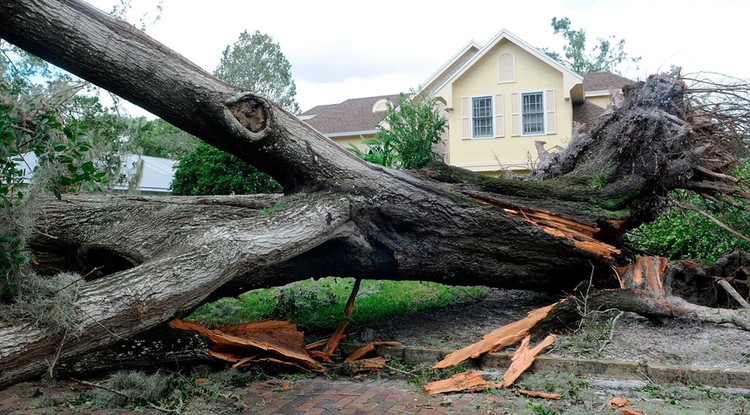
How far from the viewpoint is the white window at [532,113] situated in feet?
69.3

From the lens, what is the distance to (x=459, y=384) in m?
4.70

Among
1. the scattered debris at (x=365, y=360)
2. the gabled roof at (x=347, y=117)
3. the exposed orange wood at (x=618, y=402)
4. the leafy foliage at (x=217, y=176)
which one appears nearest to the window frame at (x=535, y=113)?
the gabled roof at (x=347, y=117)

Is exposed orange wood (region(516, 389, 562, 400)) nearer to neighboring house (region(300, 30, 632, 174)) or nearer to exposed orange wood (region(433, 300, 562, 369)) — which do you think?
exposed orange wood (region(433, 300, 562, 369))

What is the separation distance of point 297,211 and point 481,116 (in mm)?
17265

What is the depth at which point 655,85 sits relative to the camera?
729 cm

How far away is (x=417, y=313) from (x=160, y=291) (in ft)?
11.7

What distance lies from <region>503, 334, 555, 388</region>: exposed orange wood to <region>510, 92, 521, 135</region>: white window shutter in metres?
16.4

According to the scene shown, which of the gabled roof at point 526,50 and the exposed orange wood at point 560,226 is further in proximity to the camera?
the gabled roof at point 526,50

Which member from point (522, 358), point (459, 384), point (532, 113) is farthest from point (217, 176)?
point (532, 113)

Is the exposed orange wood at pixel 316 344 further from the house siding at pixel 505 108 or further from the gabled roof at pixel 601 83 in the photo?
the gabled roof at pixel 601 83

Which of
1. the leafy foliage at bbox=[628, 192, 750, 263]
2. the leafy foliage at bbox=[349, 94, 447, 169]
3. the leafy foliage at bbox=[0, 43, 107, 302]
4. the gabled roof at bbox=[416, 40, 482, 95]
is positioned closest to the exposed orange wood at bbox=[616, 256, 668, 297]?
the leafy foliage at bbox=[628, 192, 750, 263]

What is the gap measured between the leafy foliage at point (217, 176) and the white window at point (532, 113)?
10794mm

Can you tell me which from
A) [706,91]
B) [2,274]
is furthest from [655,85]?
[2,274]

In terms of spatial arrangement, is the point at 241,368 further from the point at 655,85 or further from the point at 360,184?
the point at 655,85
